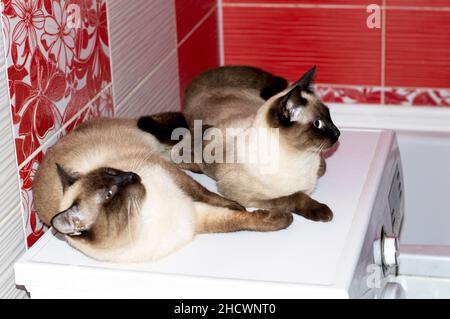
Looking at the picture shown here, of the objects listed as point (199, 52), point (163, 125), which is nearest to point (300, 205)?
point (163, 125)

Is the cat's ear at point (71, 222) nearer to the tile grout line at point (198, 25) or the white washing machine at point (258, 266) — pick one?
the white washing machine at point (258, 266)

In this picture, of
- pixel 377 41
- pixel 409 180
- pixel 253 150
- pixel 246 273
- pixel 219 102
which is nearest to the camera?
pixel 246 273

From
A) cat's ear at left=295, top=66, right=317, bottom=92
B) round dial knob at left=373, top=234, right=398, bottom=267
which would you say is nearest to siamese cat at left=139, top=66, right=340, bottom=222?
cat's ear at left=295, top=66, right=317, bottom=92

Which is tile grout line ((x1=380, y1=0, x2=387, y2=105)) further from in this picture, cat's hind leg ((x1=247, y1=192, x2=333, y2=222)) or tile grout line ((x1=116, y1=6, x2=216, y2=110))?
cat's hind leg ((x1=247, y1=192, x2=333, y2=222))

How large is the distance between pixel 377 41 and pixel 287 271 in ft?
4.28

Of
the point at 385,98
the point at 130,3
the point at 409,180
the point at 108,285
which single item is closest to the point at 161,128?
the point at 130,3

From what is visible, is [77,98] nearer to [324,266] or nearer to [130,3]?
Result: [130,3]

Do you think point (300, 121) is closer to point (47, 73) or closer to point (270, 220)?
point (270, 220)

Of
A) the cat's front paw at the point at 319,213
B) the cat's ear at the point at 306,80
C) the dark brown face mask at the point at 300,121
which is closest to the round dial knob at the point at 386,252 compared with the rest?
the cat's front paw at the point at 319,213

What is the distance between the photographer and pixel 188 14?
7.18 feet

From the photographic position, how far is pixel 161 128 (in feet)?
5.41

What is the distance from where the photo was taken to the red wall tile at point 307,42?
7.90ft

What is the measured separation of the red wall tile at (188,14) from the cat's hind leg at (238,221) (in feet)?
2.74

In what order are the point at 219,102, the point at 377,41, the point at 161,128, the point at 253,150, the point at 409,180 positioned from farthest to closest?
the point at 377,41
the point at 409,180
the point at 219,102
the point at 161,128
the point at 253,150
